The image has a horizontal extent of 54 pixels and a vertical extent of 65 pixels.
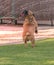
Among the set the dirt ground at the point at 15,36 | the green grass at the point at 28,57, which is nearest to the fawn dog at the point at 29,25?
the green grass at the point at 28,57

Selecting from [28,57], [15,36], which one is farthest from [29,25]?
[15,36]

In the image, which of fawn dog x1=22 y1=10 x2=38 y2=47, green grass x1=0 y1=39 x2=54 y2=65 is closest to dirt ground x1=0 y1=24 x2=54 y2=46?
fawn dog x1=22 y1=10 x2=38 y2=47

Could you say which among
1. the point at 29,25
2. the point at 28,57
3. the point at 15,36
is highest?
the point at 29,25

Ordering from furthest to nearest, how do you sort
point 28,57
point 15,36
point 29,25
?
point 15,36, point 29,25, point 28,57

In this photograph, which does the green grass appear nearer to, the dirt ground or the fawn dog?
the fawn dog

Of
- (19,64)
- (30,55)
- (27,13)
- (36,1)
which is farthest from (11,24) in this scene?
(19,64)

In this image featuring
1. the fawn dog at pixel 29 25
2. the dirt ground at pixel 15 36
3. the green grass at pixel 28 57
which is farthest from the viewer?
the dirt ground at pixel 15 36

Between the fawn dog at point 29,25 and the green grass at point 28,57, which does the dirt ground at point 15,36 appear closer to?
the fawn dog at point 29,25

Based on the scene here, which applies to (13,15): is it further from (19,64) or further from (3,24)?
(19,64)

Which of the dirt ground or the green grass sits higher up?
the green grass

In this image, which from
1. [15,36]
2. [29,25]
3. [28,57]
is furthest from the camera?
[15,36]

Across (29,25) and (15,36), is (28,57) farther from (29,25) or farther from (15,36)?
(15,36)

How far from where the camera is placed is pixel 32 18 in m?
11.6

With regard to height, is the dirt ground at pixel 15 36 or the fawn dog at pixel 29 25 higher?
the fawn dog at pixel 29 25
